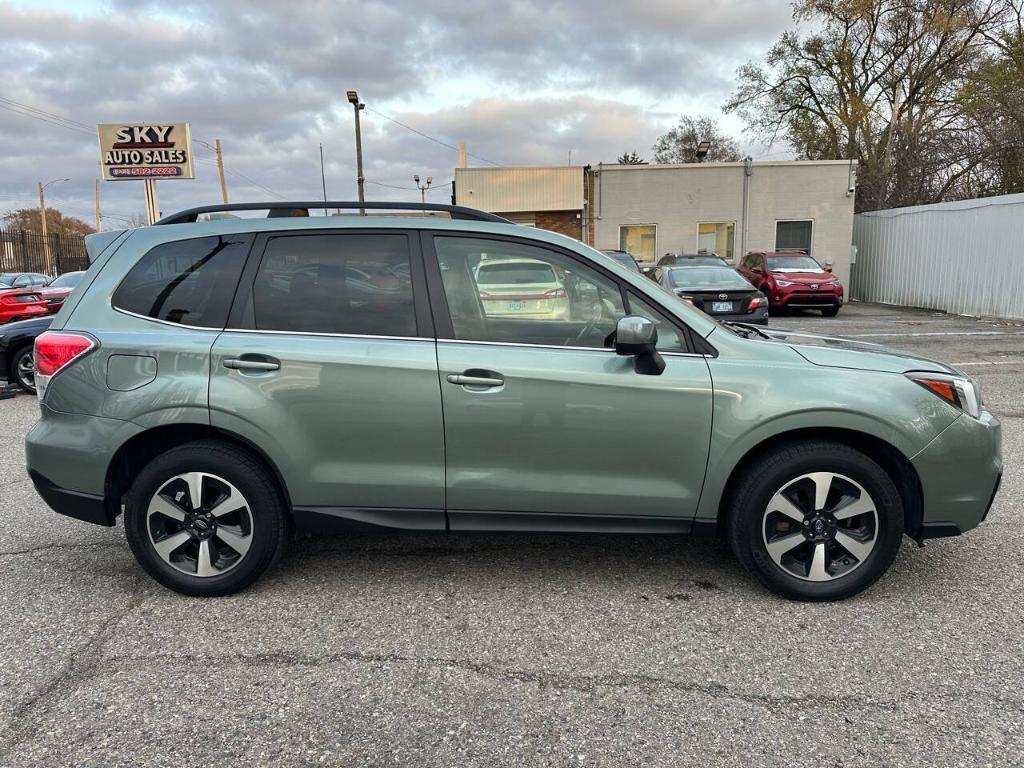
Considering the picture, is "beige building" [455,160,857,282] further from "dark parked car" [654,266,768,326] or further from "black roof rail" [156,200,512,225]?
"black roof rail" [156,200,512,225]

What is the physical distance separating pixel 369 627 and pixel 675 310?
1961 mm

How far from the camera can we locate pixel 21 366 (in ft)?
29.0

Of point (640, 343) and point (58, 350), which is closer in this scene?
point (640, 343)

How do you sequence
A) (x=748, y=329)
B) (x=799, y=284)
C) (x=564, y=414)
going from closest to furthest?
(x=564, y=414), (x=748, y=329), (x=799, y=284)

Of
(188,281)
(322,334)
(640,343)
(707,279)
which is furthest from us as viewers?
(707,279)

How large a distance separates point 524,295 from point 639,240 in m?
21.3

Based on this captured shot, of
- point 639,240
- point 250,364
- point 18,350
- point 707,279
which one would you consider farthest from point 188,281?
point 639,240

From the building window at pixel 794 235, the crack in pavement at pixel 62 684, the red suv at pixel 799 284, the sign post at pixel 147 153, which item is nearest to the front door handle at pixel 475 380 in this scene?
the crack in pavement at pixel 62 684

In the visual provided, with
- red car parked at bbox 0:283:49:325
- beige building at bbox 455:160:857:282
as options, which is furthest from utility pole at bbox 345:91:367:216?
red car parked at bbox 0:283:49:325

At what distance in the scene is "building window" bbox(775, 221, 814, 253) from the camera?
23.0m

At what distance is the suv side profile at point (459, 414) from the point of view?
3.05m

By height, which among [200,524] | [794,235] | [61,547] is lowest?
[61,547]

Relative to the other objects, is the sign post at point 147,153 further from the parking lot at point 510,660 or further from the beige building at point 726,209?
the parking lot at point 510,660

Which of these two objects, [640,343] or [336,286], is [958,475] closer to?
[640,343]
